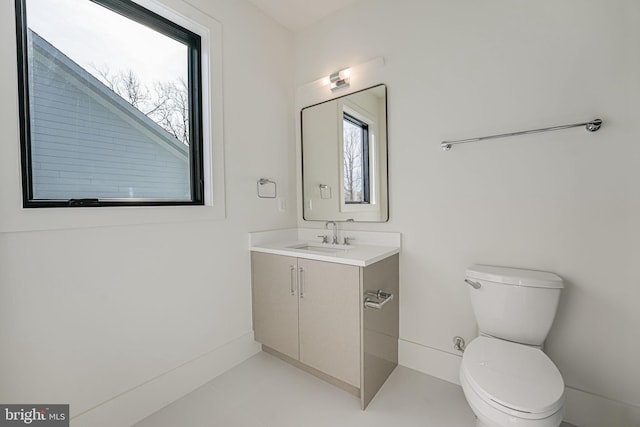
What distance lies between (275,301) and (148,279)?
811mm

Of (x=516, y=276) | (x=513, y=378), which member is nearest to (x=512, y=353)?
(x=513, y=378)

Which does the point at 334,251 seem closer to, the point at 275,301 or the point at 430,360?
the point at 275,301

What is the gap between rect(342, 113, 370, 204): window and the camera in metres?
2.06

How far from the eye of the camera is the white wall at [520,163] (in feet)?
4.25

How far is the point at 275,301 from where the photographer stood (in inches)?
76.7

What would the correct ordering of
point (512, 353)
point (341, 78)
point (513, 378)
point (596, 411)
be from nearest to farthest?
point (513, 378), point (512, 353), point (596, 411), point (341, 78)

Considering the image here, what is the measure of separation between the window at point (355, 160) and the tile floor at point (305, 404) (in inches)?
50.4

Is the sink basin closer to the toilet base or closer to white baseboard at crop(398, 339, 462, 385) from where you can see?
white baseboard at crop(398, 339, 462, 385)

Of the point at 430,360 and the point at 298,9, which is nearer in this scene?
the point at 430,360

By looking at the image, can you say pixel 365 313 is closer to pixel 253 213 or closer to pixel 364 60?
pixel 253 213

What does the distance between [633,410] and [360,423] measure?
1.29m

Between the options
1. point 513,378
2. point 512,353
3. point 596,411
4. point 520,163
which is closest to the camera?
point 513,378

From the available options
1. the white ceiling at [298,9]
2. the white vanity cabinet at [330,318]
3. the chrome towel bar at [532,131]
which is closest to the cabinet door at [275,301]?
the white vanity cabinet at [330,318]

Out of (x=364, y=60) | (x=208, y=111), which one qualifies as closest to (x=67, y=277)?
(x=208, y=111)
